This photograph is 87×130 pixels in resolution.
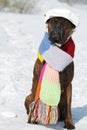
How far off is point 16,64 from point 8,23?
9.13 feet

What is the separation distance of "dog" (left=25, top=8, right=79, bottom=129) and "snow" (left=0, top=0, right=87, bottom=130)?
0.43 feet

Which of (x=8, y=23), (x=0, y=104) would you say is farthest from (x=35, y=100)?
(x=8, y=23)

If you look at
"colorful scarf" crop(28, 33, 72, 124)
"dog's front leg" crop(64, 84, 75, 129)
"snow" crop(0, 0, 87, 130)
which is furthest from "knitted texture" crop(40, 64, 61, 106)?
"snow" crop(0, 0, 87, 130)

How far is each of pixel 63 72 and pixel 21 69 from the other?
115 inches

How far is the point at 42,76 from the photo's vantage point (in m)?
5.34

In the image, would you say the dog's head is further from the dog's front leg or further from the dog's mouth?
the dog's front leg

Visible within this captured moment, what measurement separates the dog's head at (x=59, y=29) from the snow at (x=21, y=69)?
0.87m

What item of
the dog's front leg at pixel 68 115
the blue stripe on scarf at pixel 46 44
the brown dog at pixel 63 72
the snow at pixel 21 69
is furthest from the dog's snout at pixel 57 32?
the snow at pixel 21 69

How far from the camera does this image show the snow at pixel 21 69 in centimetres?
573

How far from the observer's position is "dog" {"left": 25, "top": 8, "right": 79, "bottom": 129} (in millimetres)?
5188

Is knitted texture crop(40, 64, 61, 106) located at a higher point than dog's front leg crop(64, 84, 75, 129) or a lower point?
higher

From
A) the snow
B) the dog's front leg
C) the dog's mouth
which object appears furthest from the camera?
the snow

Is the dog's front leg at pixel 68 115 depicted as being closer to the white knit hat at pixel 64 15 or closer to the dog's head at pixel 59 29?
the dog's head at pixel 59 29

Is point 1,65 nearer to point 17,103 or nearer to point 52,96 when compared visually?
point 17,103
